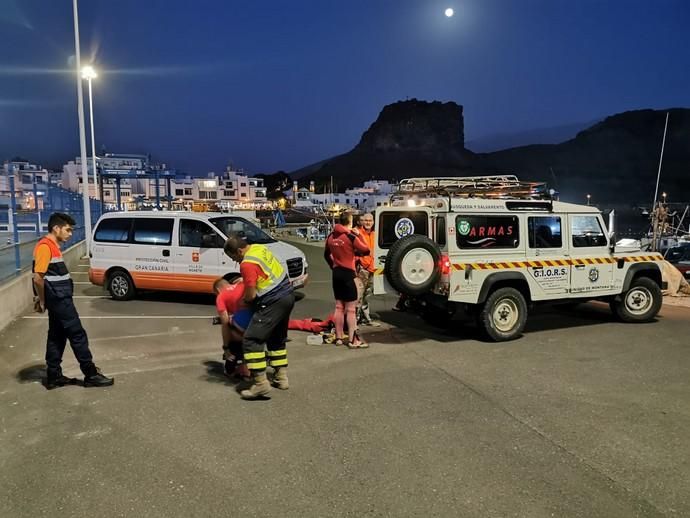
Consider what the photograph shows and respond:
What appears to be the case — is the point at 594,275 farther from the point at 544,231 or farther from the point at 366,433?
the point at 366,433

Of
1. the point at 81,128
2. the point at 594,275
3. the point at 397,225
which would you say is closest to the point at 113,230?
the point at 397,225

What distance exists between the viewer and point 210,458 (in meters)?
3.67

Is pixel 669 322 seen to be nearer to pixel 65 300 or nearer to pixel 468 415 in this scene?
pixel 468 415

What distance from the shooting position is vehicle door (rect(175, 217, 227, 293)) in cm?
949

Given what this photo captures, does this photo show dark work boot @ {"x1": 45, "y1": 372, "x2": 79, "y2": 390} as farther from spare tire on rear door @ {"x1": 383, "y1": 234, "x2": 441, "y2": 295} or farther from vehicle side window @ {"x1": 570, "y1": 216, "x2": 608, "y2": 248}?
vehicle side window @ {"x1": 570, "y1": 216, "x2": 608, "y2": 248}

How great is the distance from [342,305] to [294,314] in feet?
8.23

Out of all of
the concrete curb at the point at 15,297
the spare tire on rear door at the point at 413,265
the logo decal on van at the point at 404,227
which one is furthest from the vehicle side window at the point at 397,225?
the concrete curb at the point at 15,297

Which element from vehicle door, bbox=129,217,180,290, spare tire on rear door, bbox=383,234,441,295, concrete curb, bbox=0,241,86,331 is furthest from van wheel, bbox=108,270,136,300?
spare tire on rear door, bbox=383,234,441,295

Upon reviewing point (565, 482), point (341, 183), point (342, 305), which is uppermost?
point (341, 183)

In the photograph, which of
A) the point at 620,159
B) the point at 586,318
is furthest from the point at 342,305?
the point at 620,159

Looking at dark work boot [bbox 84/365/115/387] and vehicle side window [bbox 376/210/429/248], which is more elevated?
vehicle side window [bbox 376/210/429/248]

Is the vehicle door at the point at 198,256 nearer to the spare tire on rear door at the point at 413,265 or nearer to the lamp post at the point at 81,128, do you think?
the spare tire on rear door at the point at 413,265

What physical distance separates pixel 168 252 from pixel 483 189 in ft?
20.1

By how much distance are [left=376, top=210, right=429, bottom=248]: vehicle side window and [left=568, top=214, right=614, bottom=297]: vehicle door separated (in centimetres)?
234
